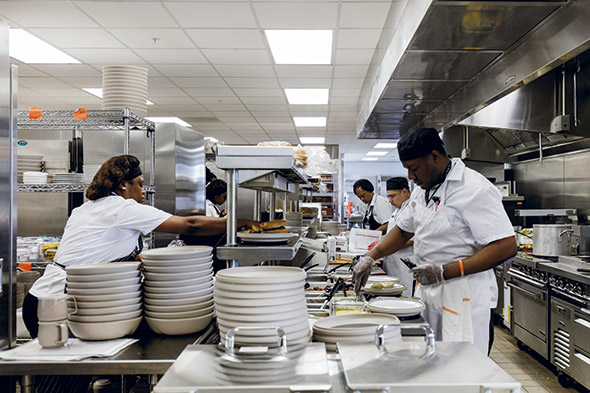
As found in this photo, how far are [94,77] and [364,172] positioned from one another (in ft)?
43.8

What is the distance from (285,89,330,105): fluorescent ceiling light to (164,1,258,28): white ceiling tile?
2.49 m

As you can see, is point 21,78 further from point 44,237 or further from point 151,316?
point 151,316

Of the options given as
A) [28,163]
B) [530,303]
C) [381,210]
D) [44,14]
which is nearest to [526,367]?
[530,303]

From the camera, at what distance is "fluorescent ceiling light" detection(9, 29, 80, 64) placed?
4875 millimetres

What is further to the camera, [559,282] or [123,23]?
[123,23]

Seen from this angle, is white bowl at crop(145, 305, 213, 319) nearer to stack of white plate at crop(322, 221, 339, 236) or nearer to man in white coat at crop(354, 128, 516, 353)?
man in white coat at crop(354, 128, 516, 353)

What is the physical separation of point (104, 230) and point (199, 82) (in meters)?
4.78

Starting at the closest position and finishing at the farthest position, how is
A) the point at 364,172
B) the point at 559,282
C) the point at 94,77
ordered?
the point at 559,282 < the point at 94,77 < the point at 364,172

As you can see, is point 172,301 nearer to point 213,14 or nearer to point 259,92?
point 213,14

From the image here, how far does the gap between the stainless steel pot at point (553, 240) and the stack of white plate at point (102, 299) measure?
12.9ft

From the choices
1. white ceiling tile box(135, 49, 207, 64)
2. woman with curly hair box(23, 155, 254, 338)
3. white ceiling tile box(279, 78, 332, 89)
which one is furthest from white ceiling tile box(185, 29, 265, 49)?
woman with curly hair box(23, 155, 254, 338)

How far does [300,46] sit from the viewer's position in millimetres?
5074

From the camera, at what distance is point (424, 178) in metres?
2.32

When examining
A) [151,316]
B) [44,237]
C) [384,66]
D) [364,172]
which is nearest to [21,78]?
[44,237]
